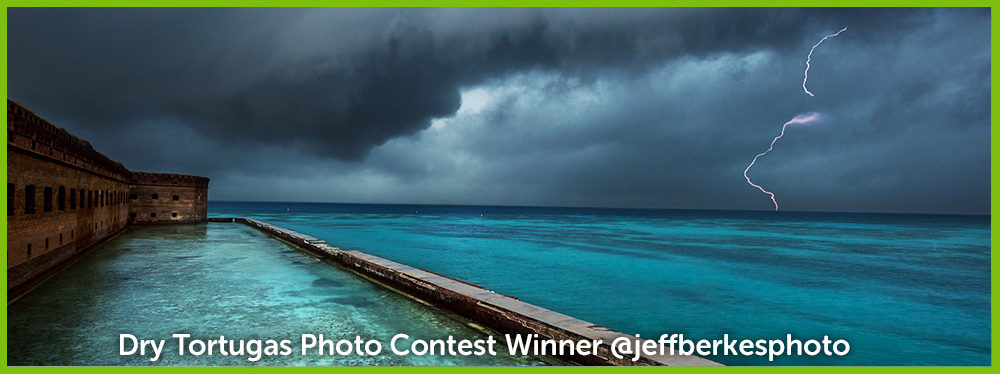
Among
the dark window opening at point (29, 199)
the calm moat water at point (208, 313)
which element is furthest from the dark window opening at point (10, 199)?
the calm moat water at point (208, 313)

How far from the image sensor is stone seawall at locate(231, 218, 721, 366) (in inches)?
209

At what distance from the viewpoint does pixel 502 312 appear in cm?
689

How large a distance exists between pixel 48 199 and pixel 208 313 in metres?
8.18

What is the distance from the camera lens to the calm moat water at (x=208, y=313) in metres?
5.64

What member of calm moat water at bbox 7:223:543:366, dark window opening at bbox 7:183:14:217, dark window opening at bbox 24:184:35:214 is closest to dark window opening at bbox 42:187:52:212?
dark window opening at bbox 24:184:35:214

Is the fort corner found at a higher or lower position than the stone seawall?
higher

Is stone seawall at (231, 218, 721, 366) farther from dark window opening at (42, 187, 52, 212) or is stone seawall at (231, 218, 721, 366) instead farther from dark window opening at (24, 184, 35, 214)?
dark window opening at (42, 187, 52, 212)

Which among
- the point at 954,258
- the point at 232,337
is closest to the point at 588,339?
the point at 232,337

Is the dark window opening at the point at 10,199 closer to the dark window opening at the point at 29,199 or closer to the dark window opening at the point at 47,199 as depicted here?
the dark window opening at the point at 29,199

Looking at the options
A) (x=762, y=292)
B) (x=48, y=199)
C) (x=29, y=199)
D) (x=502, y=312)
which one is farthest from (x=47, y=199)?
(x=762, y=292)

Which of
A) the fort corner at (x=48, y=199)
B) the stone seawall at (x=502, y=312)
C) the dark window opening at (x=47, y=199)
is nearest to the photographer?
the stone seawall at (x=502, y=312)

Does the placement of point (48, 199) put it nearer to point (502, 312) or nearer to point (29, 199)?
point (29, 199)

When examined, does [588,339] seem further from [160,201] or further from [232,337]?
[160,201]

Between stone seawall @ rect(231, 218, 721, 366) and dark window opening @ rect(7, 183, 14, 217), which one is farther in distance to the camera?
dark window opening @ rect(7, 183, 14, 217)
